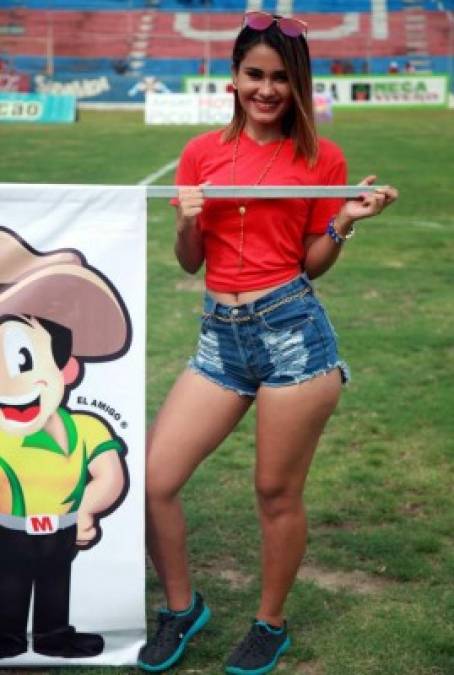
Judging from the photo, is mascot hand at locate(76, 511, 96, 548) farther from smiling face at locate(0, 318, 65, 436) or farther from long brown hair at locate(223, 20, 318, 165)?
long brown hair at locate(223, 20, 318, 165)

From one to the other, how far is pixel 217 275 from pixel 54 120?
96.1 ft

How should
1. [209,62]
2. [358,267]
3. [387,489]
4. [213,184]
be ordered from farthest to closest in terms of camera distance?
[209,62] < [358,267] < [387,489] < [213,184]

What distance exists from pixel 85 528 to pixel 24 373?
51cm

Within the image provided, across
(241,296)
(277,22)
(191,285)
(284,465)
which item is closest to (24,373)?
(241,296)

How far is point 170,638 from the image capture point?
3.91 m

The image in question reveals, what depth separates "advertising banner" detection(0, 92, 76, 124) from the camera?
3228cm

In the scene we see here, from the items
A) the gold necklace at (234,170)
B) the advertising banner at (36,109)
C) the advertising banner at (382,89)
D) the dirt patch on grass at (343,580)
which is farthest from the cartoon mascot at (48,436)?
the advertising banner at (382,89)

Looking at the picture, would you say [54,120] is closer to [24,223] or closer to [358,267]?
[358,267]

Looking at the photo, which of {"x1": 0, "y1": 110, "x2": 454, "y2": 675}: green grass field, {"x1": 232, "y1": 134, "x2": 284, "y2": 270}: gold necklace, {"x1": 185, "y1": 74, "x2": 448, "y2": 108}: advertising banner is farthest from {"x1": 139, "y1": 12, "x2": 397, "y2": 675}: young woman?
{"x1": 185, "y1": 74, "x2": 448, "y2": 108}: advertising banner

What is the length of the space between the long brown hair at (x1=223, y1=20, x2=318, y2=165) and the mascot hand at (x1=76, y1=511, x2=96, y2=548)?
1216mm

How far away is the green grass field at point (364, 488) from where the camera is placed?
4.12 meters

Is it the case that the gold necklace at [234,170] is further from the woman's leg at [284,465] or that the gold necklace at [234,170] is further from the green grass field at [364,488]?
the green grass field at [364,488]

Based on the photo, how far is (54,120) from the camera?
105 feet

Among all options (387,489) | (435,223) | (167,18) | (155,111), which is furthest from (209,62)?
(387,489)
